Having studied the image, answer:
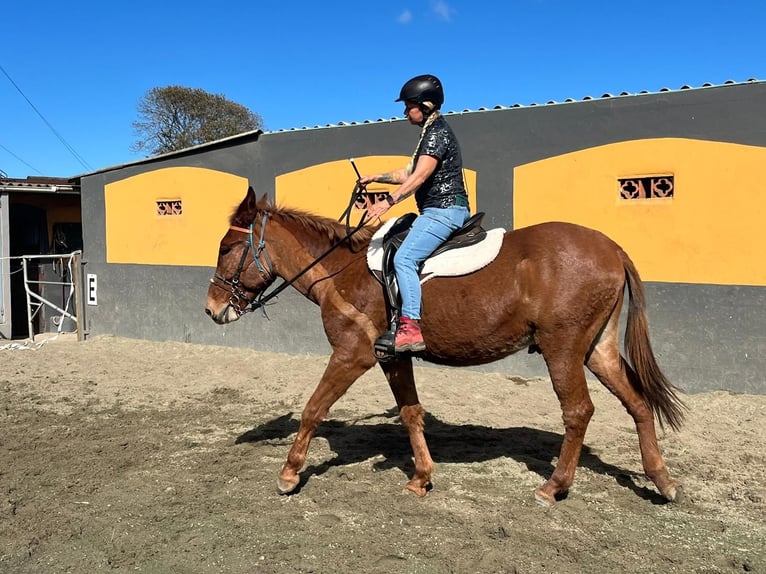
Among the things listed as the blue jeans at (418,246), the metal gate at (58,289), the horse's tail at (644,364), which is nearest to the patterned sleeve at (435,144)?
the blue jeans at (418,246)

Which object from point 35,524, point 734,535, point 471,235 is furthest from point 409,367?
point 35,524

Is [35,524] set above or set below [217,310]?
below

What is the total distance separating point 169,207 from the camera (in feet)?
34.6

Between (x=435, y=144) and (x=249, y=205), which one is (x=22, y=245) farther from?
(x=435, y=144)

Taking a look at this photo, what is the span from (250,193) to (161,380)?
14.3 feet

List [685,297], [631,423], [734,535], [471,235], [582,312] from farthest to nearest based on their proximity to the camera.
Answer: [685,297] → [631,423] → [471,235] → [582,312] → [734,535]

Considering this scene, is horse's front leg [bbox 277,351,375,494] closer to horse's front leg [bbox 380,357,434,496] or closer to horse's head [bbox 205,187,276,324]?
horse's front leg [bbox 380,357,434,496]

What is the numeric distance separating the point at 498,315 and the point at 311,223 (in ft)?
5.04

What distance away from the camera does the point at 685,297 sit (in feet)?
21.9

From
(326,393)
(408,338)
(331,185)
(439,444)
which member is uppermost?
(331,185)

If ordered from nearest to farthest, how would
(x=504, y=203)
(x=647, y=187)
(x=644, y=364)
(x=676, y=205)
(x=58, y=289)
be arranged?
1. (x=644, y=364)
2. (x=676, y=205)
3. (x=647, y=187)
4. (x=504, y=203)
5. (x=58, y=289)

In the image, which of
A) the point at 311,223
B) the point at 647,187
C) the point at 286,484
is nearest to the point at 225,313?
the point at 311,223

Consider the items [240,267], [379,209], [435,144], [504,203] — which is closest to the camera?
[379,209]

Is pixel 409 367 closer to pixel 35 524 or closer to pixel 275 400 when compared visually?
pixel 35 524
